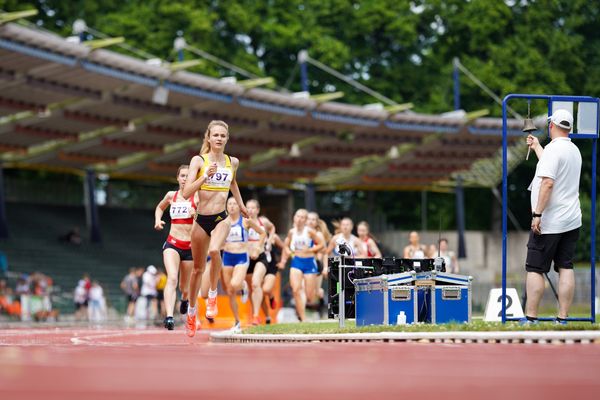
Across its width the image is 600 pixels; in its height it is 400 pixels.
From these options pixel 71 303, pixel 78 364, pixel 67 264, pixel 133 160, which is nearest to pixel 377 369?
pixel 78 364

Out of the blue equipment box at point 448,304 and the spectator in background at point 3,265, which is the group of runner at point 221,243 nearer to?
the blue equipment box at point 448,304

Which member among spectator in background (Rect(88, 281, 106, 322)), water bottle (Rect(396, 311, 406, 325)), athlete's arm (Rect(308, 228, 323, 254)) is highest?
athlete's arm (Rect(308, 228, 323, 254))

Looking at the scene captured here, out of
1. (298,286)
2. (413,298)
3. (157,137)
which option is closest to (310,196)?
(157,137)

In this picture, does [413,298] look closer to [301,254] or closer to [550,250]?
[550,250]

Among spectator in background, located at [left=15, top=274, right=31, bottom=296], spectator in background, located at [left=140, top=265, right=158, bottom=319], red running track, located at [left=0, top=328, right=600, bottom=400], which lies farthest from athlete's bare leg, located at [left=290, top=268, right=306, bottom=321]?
spectator in background, located at [left=15, top=274, right=31, bottom=296]

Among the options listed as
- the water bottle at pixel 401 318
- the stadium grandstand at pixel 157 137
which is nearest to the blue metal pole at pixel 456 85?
the stadium grandstand at pixel 157 137

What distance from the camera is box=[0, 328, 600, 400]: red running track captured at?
20.9ft

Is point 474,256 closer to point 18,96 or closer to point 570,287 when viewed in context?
point 18,96

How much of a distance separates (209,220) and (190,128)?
40019 mm

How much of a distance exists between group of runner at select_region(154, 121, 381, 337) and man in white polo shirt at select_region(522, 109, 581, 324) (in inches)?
135

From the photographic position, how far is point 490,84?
65250 millimetres

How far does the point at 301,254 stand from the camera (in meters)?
24.6

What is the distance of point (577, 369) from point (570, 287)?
6284 mm

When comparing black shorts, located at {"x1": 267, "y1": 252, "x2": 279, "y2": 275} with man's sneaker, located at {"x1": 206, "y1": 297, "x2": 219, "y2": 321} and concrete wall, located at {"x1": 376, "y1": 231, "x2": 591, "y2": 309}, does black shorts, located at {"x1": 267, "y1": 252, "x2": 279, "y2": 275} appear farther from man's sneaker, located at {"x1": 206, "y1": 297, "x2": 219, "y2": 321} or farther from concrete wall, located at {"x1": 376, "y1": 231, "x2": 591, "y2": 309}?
concrete wall, located at {"x1": 376, "y1": 231, "x2": 591, "y2": 309}
